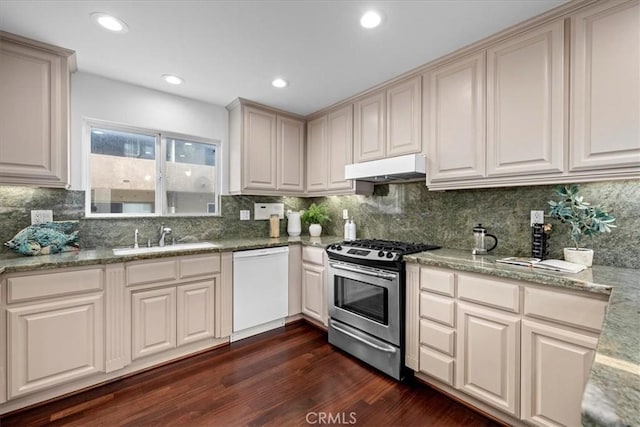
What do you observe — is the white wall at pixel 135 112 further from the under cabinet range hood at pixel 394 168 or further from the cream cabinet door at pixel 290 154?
the under cabinet range hood at pixel 394 168

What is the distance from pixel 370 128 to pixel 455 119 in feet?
2.78

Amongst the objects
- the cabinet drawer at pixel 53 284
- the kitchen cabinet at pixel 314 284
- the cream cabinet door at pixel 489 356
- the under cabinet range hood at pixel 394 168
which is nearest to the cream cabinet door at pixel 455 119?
the under cabinet range hood at pixel 394 168

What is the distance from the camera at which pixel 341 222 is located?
3.62 m

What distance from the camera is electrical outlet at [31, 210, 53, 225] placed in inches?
87.2

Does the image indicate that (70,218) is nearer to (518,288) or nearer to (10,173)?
(10,173)

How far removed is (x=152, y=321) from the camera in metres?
2.28

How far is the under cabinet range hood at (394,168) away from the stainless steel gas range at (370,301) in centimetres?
62

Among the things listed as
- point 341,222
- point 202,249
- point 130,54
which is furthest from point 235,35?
point 341,222

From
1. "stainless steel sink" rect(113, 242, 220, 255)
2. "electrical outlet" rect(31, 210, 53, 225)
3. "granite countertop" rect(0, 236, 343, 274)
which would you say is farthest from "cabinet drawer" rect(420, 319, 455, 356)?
"electrical outlet" rect(31, 210, 53, 225)

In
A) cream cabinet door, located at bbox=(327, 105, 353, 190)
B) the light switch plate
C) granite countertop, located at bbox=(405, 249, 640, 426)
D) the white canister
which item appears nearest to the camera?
granite countertop, located at bbox=(405, 249, 640, 426)

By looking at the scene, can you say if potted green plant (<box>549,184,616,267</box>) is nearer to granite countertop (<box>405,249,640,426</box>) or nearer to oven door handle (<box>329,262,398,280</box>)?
granite countertop (<box>405,249,640,426</box>)

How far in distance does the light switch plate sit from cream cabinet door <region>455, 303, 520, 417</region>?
7.91 ft

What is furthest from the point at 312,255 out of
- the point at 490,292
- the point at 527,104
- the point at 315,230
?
the point at 527,104

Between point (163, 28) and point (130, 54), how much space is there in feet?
1.70
